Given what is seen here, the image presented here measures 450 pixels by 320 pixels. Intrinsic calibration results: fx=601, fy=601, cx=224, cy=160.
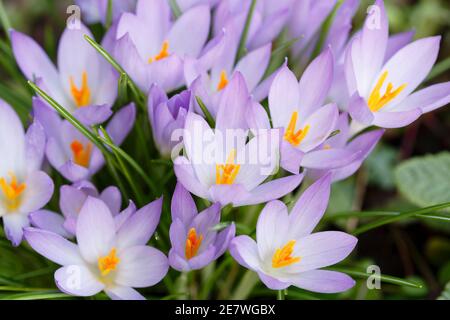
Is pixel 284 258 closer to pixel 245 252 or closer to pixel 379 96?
pixel 245 252

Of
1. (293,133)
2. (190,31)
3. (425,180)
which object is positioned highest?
(190,31)

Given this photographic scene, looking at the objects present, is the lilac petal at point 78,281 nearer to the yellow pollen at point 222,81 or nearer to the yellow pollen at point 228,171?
the yellow pollen at point 228,171

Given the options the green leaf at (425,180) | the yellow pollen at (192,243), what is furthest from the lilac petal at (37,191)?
the green leaf at (425,180)

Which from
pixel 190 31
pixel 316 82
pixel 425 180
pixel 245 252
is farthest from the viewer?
pixel 425 180

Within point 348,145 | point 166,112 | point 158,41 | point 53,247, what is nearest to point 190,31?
point 158,41

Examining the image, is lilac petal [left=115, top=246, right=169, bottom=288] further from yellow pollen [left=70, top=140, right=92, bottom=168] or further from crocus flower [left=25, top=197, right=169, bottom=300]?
yellow pollen [left=70, top=140, right=92, bottom=168]
